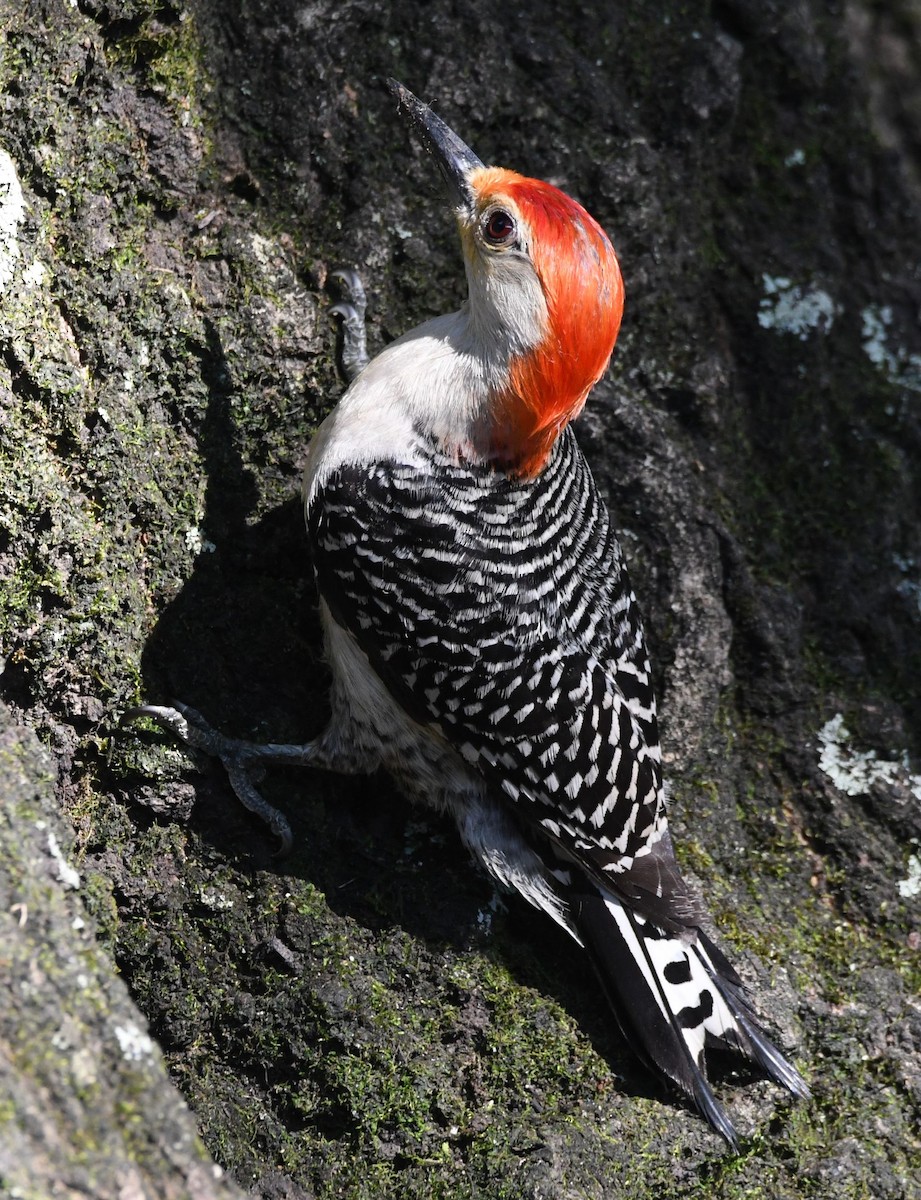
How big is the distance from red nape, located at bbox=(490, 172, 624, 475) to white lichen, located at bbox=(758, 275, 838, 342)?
1.37 m

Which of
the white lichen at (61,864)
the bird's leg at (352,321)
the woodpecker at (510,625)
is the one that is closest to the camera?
the white lichen at (61,864)

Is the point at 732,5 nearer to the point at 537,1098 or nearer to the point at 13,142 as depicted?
the point at 13,142

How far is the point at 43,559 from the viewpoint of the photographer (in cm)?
313

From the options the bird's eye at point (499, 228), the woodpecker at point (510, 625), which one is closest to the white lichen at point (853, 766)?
the woodpecker at point (510, 625)

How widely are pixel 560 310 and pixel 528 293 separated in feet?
0.44

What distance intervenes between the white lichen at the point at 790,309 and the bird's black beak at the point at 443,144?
1525 mm

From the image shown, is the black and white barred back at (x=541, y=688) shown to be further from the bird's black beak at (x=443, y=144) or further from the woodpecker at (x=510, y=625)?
the bird's black beak at (x=443, y=144)

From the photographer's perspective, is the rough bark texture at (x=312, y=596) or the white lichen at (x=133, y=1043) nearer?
the white lichen at (x=133, y=1043)

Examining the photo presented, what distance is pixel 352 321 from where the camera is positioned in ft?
12.7

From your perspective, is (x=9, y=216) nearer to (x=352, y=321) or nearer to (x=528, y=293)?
(x=352, y=321)

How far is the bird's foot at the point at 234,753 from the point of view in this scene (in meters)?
3.30

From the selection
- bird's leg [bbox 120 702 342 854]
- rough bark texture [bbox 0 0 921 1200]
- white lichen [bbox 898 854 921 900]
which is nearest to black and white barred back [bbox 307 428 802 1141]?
rough bark texture [bbox 0 0 921 1200]

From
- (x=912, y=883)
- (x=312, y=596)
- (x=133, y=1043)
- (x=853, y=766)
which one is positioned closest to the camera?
(x=133, y=1043)

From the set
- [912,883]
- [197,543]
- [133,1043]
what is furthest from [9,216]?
[912,883]
